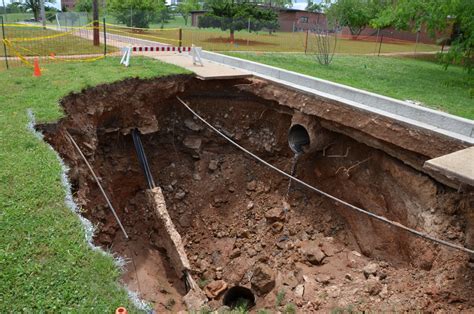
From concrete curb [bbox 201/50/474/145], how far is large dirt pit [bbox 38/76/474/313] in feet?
0.89

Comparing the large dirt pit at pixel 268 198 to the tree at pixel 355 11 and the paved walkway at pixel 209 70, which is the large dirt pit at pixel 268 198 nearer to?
the paved walkway at pixel 209 70

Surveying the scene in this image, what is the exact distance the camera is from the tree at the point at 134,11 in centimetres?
2791

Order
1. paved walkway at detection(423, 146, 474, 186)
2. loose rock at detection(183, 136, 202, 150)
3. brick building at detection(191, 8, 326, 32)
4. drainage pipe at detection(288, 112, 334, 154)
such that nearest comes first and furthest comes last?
paved walkway at detection(423, 146, 474, 186) → drainage pipe at detection(288, 112, 334, 154) → loose rock at detection(183, 136, 202, 150) → brick building at detection(191, 8, 326, 32)

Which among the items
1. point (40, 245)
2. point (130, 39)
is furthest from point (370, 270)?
point (130, 39)

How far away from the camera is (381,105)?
9.30 metres

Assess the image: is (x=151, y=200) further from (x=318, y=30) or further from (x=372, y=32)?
(x=372, y=32)

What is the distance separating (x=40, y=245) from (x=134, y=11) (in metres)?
26.4

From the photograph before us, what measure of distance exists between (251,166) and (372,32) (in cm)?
3193

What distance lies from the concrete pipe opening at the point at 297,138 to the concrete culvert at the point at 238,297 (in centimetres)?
358

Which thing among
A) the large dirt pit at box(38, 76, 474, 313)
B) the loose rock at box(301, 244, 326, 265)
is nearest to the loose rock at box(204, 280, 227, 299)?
the large dirt pit at box(38, 76, 474, 313)

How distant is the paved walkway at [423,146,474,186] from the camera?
6.03 meters

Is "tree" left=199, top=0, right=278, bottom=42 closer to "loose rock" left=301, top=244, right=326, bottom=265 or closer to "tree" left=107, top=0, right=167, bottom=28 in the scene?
"tree" left=107, top=0, right=167, bottom=28

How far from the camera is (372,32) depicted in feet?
124

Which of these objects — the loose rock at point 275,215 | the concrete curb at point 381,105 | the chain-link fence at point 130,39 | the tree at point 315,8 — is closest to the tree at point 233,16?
the chain-link fence at point 130,39
